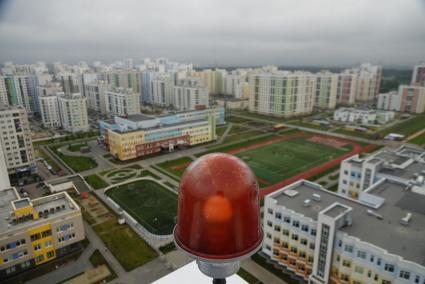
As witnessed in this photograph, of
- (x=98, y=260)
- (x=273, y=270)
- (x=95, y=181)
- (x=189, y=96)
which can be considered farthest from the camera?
(x=189, y=96)

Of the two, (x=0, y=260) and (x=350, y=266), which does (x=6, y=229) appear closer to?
(x=0, y=260)

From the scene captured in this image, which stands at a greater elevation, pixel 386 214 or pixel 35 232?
pixel 386 214

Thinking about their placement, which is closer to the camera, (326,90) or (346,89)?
(326,90)

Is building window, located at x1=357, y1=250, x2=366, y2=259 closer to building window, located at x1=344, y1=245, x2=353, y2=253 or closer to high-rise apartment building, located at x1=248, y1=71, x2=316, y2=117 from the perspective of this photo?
building window, located at x1=344, y1=245, x2=353, y2=253

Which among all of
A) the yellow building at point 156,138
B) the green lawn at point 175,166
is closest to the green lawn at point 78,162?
the yellow building at point 156,138

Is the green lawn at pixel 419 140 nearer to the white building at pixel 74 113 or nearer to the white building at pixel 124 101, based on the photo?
the white building at pixel 124 101

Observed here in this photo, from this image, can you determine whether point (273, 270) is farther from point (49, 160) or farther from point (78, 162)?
point (49, 160)

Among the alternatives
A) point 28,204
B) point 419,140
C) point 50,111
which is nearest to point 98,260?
point 28,204
